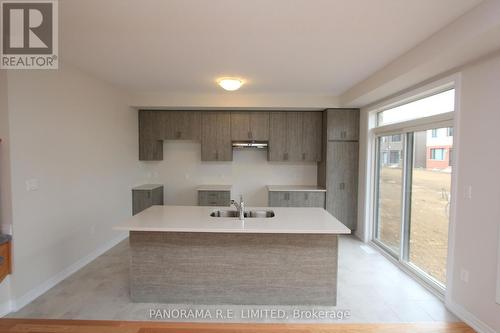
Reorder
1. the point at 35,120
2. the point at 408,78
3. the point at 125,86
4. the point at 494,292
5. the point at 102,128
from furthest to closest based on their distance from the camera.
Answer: the point at 125,86 → the point at 102,128 → the point at 408,78 → the point at 35,120 → the point at 494,292

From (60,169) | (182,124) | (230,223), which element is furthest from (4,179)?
(182,124)

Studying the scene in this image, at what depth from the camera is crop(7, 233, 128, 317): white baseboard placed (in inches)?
102

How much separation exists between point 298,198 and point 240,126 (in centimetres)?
185

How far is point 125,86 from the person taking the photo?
438 centimetres

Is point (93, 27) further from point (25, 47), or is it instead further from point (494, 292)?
point (494, 292)

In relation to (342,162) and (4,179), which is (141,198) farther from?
(342,162)

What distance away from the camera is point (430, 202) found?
3223mm

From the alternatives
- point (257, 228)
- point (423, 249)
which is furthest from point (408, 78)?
point (257, 228)

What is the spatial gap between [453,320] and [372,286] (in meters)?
0.80

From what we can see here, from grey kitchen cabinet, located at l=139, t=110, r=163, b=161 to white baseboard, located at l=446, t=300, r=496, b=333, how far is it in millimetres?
5096

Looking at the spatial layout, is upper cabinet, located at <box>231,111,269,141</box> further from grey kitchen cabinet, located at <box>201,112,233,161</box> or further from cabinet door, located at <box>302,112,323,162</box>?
cabinet door, located at <box>302,112,323,162</box>

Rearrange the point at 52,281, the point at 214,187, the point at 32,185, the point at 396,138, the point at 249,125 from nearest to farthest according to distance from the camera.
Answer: the point at 32,185
the point at 52,281
the point at 396,138
the point at 249,125
the point at 214,187

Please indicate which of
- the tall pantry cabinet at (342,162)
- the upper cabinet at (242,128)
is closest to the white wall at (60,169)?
the upper cabinet at (242,128)

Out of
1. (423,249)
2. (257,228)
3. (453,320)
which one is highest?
(257,228)
